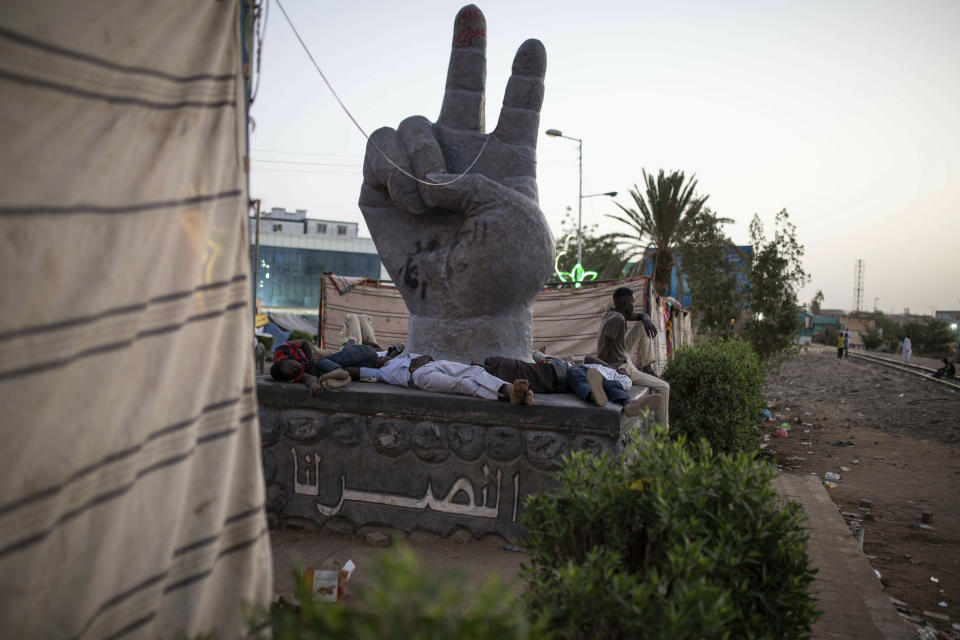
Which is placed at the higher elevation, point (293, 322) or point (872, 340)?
point (293, 322)

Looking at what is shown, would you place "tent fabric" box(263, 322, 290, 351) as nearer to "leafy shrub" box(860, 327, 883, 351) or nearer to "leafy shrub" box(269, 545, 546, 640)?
"leafy shrub" box(269, 545, 546, 640)

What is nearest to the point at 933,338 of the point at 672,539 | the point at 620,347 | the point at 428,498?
the point at 620,347

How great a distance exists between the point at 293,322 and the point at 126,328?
71.8 feet

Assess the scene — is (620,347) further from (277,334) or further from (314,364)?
(277,334)

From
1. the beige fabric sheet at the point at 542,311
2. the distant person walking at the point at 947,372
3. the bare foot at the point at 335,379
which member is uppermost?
the beige fabric sheet at the point at 542,311

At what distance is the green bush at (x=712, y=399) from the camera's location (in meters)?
7.56

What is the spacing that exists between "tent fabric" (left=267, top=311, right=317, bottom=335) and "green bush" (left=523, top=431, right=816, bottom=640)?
18987 millimetres

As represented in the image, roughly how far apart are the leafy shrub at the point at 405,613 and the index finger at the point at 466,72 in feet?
17.3

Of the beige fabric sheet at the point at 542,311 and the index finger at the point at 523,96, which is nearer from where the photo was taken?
the index finger at the point at 523,96

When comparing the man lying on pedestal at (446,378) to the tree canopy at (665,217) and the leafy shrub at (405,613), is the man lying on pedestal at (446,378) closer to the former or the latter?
the leafy shrub at (405,613)

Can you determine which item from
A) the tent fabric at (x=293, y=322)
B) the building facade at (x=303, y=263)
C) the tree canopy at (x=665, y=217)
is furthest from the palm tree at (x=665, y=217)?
the building facade at (x=303, y=263)

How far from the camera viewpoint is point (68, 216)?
5.11ft

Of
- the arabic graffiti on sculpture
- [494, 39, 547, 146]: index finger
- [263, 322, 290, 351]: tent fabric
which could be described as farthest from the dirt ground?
[263, 322, 290, 351]: tent fabric

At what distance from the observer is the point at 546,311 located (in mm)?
12422
